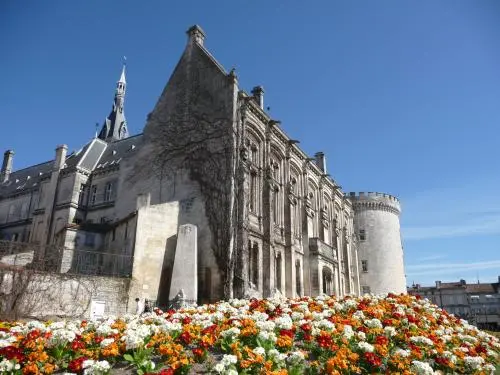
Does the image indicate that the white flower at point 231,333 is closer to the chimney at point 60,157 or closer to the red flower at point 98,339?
the red flower at point 98,339

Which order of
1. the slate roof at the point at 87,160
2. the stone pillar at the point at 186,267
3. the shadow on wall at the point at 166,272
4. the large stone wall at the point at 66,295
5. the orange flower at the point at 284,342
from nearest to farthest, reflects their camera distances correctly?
1. the orange flower at the point at 284,342
2. the large stone wall at the point at 66,295
3. the stone pillar at the point at 186,267
4. the shadow on wall at the point at 166,272
5. the slate roof at the point at 87,160

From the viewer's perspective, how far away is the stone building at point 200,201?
24.2m

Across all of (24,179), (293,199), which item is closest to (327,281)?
(293,199)

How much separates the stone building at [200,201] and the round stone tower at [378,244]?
7987 millimetres

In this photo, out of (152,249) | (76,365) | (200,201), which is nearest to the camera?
(76,365)

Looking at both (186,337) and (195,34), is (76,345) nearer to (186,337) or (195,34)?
(186,337)

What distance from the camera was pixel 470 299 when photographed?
84.3 metres

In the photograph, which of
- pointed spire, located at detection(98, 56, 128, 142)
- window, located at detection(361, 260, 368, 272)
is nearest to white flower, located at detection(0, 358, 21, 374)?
window, located at detection(361, 260, 368, 272)

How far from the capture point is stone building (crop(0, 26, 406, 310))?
24.2m

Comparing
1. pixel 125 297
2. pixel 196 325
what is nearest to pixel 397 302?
pixel 196 325

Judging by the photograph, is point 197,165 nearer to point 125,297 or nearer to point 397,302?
point 125,297

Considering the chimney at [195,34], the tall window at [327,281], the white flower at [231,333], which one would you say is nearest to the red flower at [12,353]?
the white flower at [231,333]

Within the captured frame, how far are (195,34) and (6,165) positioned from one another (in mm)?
33754

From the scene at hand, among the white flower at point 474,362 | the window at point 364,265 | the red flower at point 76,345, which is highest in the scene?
the window at point 364,265
